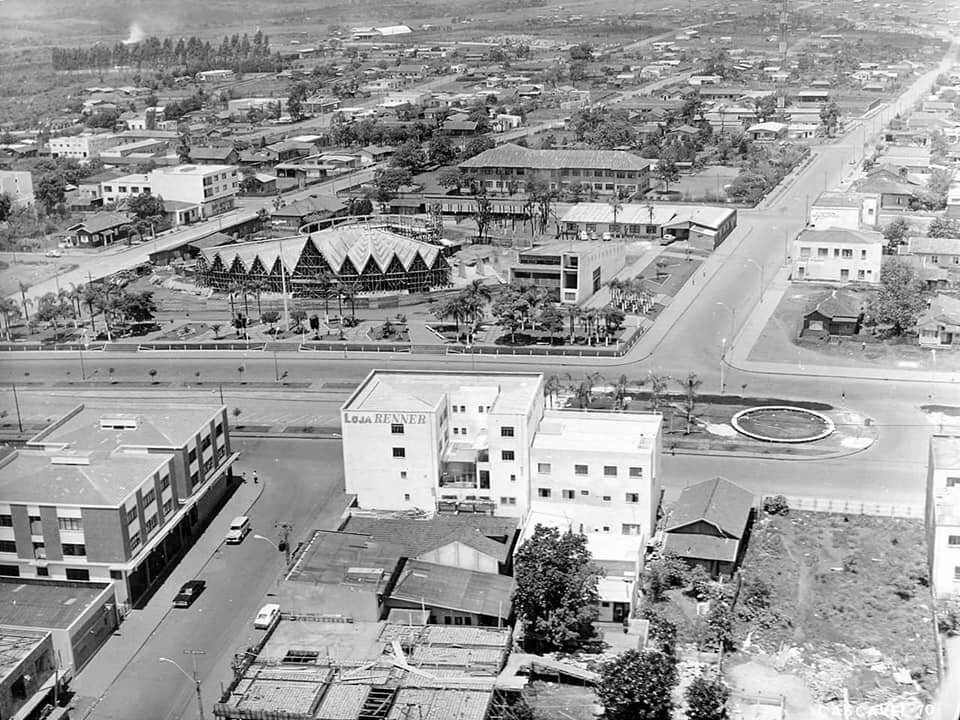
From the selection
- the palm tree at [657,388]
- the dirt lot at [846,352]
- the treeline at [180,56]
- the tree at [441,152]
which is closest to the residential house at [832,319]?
the dirt lot at [846,352]

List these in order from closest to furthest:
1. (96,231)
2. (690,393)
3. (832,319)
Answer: (690,393)
(832,319)
(96,231)

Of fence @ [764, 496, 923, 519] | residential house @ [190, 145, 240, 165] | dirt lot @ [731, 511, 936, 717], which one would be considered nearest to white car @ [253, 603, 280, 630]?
dirt lot @ [731, 511, 936, 717]

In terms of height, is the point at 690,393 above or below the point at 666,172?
below

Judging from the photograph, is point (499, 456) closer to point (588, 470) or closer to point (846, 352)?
point (588, 470)

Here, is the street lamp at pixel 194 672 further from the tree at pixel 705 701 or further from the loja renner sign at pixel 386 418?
the tree at pixel 705 701

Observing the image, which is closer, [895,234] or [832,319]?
[832,319]

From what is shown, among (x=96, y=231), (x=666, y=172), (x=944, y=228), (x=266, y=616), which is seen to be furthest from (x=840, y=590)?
(x=666, y=172)

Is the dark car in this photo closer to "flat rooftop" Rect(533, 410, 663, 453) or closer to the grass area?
"flat rooftop" Rect(533, 410, 663, 453)
